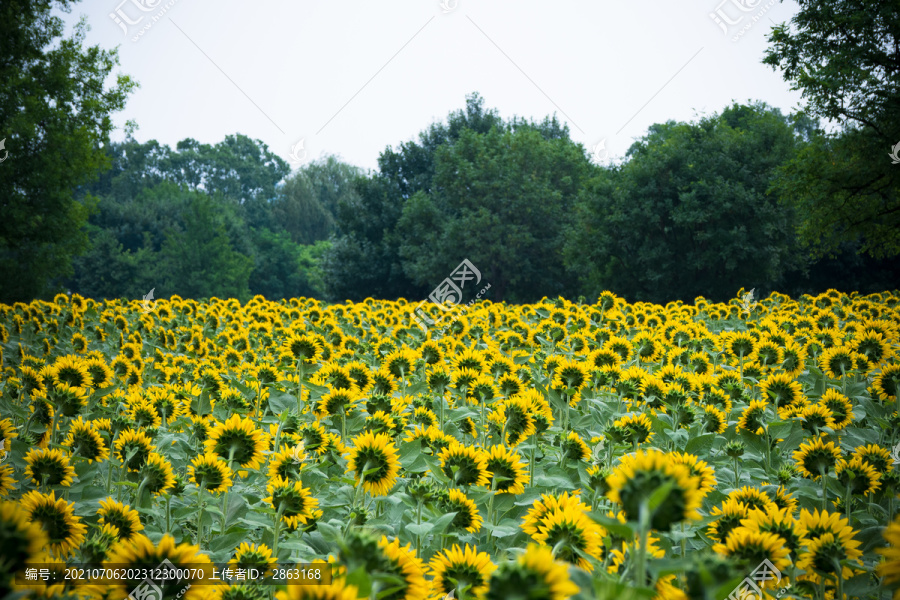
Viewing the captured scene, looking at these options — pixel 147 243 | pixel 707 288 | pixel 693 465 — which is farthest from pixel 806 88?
pixel 147 243

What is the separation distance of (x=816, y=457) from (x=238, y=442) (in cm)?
253

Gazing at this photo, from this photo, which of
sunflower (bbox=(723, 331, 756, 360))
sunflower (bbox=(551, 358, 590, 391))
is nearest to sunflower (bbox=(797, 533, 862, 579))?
sunflower (bbox=(551, 358, 590, 391))

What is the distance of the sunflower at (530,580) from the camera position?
3.08ft

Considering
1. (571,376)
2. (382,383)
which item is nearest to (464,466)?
(382,383)

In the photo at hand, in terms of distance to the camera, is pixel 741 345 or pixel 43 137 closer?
pixel 741 345

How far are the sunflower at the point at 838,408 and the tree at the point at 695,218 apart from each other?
20.9 m

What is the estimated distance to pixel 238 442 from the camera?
2.33m

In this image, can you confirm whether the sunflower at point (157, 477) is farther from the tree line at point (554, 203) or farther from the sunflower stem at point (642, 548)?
the tree line at point (554, 203)

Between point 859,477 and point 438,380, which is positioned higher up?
point 438,380

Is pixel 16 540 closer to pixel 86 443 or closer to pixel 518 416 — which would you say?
pixel 86 443

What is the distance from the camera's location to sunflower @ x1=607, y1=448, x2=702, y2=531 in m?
1.00

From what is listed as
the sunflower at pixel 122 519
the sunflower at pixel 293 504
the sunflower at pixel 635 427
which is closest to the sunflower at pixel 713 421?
the sunflower at pixel 635 427

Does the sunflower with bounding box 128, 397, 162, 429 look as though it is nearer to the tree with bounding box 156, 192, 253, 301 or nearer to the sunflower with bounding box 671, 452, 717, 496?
the sunflower with bounding box 671, 452, 717, 496

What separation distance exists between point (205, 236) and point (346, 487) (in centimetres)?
4564
